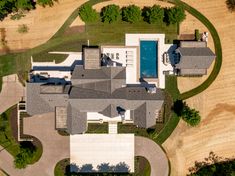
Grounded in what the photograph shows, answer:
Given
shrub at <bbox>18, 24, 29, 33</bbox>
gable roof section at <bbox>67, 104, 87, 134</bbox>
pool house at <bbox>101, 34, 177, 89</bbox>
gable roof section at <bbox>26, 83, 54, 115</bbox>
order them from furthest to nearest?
pool house at <bbox>101, 34, 177, 89</bbox>, shrub at <bbox>18, 24, 29, 33</bbox>, gable roof section at <bbox>26, 83, 54, 115</bbox>, gable roof section at <bbox>67, 104, 87, 134</bbox>

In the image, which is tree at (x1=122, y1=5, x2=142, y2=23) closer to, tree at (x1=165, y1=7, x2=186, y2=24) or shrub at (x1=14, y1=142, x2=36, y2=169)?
tree at (x1=165, y1=7, x2=186, y2=24)

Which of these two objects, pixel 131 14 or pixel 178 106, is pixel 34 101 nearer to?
pixel 131 14

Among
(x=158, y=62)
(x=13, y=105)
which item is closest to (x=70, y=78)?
(x=13, y=105)

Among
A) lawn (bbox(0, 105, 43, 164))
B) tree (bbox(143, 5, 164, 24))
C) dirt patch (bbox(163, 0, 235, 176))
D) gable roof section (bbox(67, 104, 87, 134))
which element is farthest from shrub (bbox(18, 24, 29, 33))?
dirt patch (bbox(163, 0, 235, 176))

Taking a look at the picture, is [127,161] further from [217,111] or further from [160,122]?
[217,111]

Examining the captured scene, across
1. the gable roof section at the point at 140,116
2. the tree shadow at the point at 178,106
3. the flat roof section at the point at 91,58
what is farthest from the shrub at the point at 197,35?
the flat roof section at the point at 91,58

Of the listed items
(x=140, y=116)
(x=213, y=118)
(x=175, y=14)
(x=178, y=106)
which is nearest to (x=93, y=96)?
(x=140, y=116)

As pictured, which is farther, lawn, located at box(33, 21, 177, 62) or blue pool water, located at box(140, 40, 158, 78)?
blue pool water, located at box(140, 40, 158, 78)
